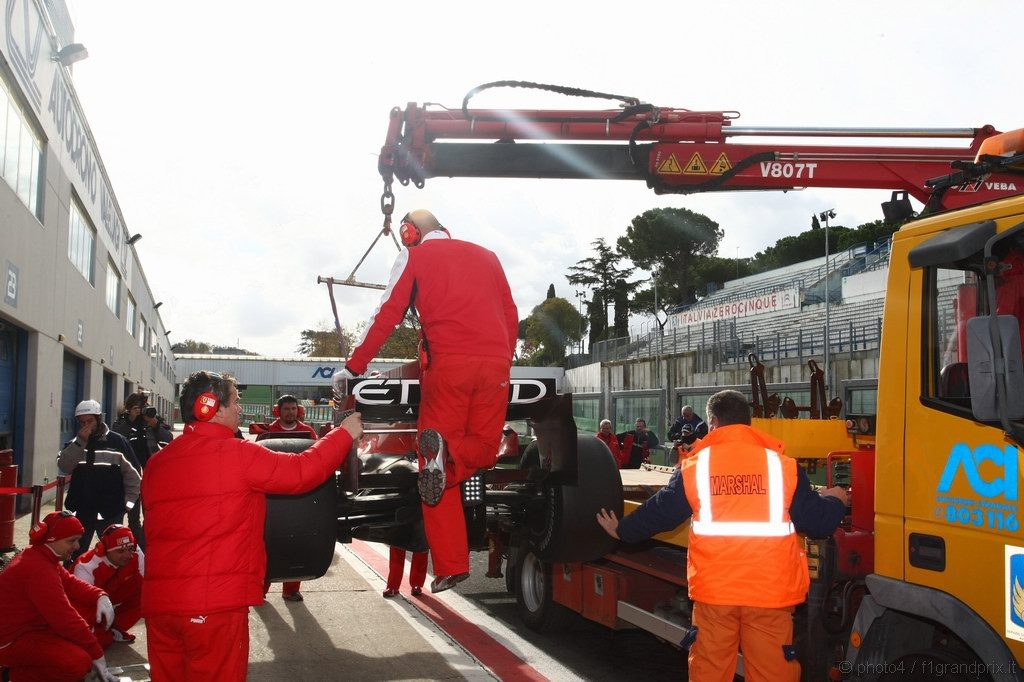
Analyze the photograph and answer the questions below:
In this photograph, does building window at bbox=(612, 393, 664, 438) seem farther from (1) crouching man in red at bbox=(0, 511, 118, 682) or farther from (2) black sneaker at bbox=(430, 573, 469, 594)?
(2) black sneaker at bbox=(430, 573, 469, 594)

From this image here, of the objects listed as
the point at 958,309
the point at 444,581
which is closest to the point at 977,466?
the point at 958,309

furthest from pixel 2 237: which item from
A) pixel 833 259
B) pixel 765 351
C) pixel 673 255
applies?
pixel 673 255

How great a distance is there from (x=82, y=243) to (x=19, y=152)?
8.10 meters

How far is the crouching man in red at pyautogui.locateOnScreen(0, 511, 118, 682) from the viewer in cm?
512

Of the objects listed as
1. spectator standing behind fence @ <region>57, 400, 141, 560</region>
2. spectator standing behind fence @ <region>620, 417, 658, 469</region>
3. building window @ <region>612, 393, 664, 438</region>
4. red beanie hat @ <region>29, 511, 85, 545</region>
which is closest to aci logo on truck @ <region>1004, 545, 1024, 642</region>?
red beanie hat @ <region>29, 511, 85, 545</region>

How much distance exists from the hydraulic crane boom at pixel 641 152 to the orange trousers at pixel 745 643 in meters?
4.08

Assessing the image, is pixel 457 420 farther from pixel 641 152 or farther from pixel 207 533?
pixel 641 152

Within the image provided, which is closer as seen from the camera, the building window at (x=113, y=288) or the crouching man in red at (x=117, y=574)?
the crouching man in red at (x=117, y=574)

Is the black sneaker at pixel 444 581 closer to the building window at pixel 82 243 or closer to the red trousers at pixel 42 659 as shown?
the red trousers at pixel 42 659

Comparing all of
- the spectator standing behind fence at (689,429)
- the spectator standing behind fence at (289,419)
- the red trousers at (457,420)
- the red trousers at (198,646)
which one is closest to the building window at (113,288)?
the spectator standing behind fence at (289,419)

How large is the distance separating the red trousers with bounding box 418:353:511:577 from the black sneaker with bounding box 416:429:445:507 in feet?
0.19

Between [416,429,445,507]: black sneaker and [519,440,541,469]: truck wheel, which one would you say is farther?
[519,440,541,469]: truck wheel

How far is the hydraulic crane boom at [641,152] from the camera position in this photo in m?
6.85

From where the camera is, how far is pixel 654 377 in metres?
33.9
